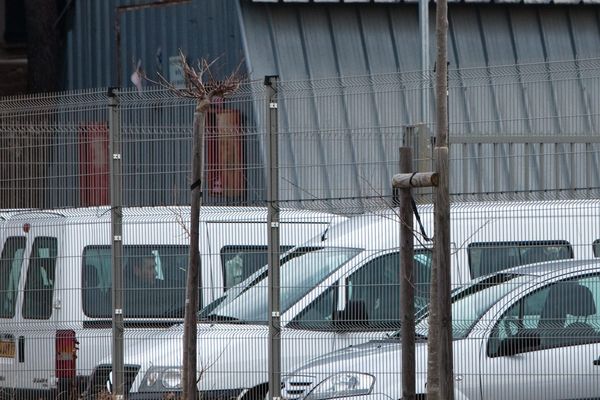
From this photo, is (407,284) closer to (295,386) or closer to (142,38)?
(295,386)

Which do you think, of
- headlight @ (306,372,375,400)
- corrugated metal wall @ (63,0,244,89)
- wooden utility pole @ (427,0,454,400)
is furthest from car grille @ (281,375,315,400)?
corrugated metal wall @ (63,0,244,89)

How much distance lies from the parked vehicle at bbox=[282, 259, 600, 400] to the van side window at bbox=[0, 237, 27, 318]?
10.9ft

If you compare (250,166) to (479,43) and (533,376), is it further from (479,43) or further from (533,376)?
(479,43)

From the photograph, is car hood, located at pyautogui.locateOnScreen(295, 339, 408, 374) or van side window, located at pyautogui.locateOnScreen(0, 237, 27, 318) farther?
van side window, located at pyautogui.locateOnScreen(0, 237, 27, 318)

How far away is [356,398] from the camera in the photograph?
29.9ft

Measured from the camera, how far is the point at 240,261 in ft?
33.5

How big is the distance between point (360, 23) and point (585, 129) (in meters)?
11.9

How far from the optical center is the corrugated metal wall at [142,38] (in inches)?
819

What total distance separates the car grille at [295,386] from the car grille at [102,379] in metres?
1.40

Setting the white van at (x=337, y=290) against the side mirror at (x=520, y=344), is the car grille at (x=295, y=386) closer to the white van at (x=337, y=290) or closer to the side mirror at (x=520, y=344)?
the white van at (x=337, y=290)

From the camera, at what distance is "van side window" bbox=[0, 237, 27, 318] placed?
11367mm

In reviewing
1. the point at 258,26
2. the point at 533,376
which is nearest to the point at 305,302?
the point at 533,376

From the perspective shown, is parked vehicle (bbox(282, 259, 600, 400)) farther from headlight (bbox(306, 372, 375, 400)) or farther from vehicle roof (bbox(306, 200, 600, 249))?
vehicle roof (bbox(306, 200, 600, 249))

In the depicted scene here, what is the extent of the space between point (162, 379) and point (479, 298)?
2671 mm
